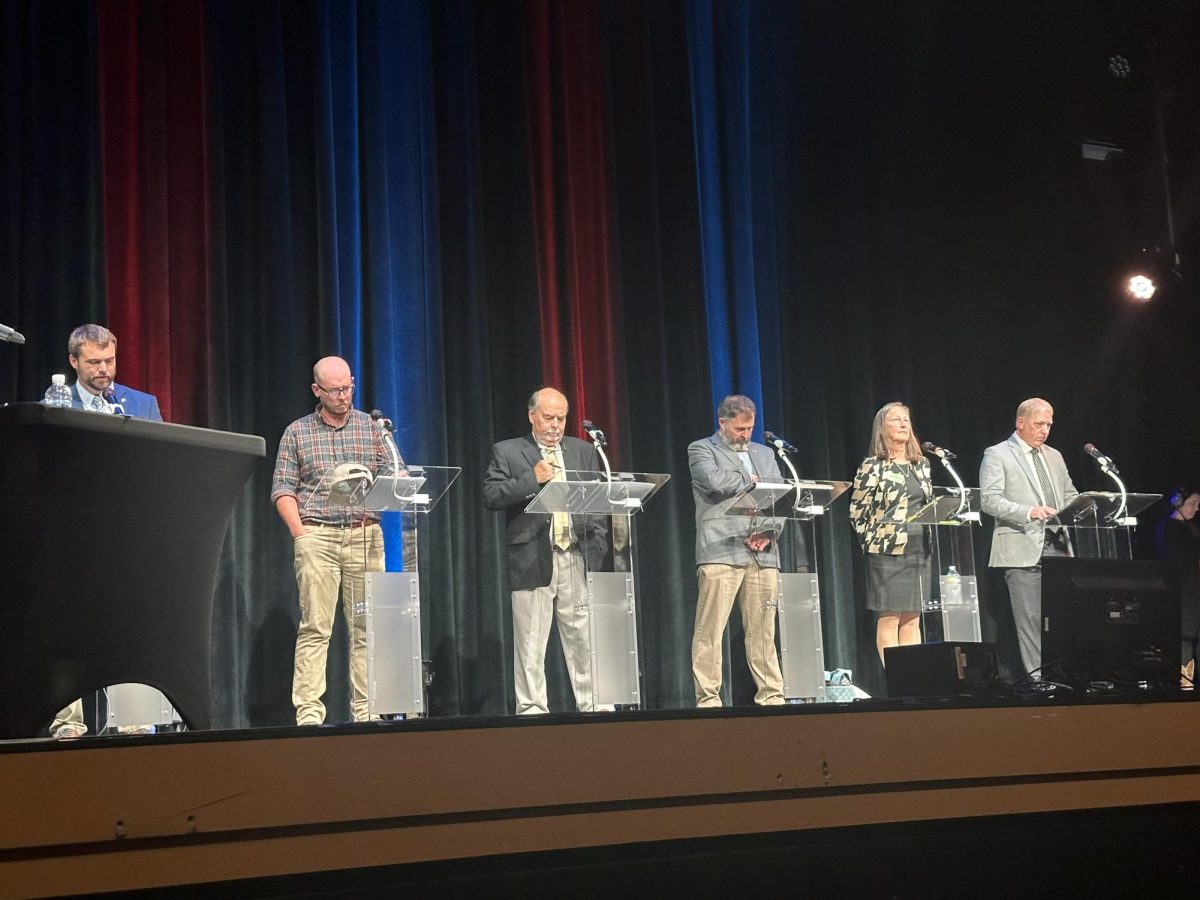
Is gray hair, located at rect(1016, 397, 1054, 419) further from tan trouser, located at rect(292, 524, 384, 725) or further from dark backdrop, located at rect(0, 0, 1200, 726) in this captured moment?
tan trouser, located at rect(292, 524, 384, 725)

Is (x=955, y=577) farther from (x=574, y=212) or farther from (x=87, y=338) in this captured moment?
(x=87, y=338)

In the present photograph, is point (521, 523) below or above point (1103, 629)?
above

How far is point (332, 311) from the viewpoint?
5.98 meters

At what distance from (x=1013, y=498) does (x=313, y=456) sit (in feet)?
11.2

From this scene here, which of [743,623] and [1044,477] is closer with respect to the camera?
[743,623]

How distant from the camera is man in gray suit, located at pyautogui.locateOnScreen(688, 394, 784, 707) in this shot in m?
5.50

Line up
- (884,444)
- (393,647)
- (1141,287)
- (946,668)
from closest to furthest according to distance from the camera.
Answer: (946,668), (393,647), (884,444), (1141,287)

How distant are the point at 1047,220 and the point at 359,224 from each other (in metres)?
4.41

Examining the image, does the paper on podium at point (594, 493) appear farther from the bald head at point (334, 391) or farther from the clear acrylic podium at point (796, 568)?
the bald head at point (334, 391)

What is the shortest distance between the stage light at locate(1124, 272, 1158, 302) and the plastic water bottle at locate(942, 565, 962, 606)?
9.93 feet

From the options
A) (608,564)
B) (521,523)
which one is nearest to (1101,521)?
(608,564)

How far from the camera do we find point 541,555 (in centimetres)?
527

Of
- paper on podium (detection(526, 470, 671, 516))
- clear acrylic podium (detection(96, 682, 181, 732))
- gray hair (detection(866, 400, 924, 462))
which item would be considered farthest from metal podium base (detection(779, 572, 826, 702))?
clear acrylic podium (detection(96, 682, 181, 732))

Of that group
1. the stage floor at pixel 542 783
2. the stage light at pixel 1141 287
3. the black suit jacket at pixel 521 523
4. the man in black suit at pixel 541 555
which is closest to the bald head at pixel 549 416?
the man in black suit at pixel 541 555
